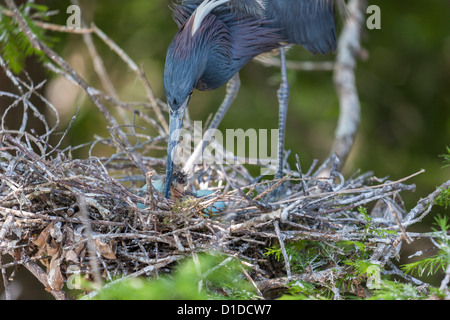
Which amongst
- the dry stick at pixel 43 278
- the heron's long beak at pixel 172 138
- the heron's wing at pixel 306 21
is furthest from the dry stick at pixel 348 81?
the dry stick at pixel 43 278

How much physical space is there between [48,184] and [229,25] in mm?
1182

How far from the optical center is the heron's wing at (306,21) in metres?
2.54

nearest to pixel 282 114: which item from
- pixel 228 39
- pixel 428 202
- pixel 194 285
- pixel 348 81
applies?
pixel 228 39

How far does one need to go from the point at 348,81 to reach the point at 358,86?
1.06 m

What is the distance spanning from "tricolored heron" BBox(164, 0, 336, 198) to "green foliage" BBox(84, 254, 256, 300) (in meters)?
0.52

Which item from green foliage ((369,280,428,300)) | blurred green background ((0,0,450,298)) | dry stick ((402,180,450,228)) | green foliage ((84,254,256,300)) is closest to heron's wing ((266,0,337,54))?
blurred green background ((0,0,450,298))

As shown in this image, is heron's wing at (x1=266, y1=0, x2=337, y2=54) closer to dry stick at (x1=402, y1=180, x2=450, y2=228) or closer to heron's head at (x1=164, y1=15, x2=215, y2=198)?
heron's head at (x1=164, y1=15, x2=215, y2=198)

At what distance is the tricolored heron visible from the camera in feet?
6.84

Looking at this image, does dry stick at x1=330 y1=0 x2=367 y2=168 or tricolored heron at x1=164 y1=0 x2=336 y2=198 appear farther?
dry stick at x1=330 y1=0 x2=367 y2=168

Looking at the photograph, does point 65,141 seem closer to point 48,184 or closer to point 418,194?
point 48,184

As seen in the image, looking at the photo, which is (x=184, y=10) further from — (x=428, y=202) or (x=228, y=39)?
(x=428, y=202)

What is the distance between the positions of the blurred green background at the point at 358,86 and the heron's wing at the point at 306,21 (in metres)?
0.70

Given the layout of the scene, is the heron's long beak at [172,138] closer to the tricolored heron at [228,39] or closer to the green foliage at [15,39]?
the tricolored heron at [228,39]

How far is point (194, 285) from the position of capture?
1257mm
